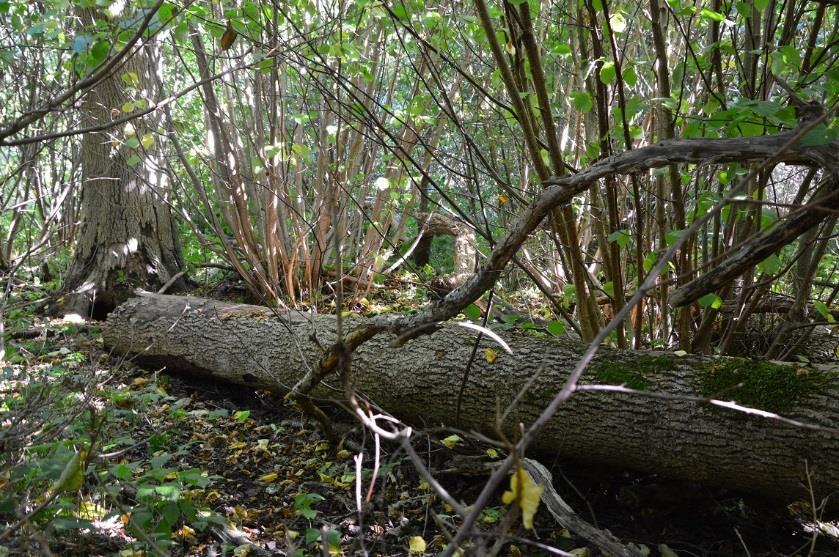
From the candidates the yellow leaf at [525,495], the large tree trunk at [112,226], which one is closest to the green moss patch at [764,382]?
the yellow leaf at [525,495]

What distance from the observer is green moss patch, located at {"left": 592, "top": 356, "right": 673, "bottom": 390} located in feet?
9.07

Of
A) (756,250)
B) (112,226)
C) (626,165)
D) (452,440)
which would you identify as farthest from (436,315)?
(112,226)

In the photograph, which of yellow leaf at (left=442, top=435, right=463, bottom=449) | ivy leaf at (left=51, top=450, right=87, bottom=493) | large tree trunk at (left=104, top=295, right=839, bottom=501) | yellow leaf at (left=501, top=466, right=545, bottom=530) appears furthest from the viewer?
yellow leaf at (left=442, top=435, right=463, bottom=449)

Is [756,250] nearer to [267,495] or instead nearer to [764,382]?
[764,382]

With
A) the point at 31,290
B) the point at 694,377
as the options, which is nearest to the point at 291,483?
the point at 694,377

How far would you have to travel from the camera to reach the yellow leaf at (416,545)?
98.5 inches

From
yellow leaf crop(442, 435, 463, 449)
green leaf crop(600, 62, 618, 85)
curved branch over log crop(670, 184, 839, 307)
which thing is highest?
green leaf crop(600, 62, 618, 85)

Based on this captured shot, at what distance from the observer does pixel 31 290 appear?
6.29 meters

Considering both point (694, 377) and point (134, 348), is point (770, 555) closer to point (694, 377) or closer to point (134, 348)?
point (694, 377)

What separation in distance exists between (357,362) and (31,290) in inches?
176

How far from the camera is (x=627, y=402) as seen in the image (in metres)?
2.71

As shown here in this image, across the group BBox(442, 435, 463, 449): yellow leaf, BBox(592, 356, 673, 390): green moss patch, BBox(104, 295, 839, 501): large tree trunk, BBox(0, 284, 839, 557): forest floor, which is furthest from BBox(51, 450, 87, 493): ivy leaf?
BBox(592, 356, 673, 390): green moss patch

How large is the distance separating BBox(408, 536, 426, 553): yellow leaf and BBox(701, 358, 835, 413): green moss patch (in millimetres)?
1296

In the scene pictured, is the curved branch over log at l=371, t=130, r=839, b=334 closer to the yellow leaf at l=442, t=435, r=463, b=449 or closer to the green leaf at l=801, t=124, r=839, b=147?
the green leaf at l=801, t=124, r=839, b=147
